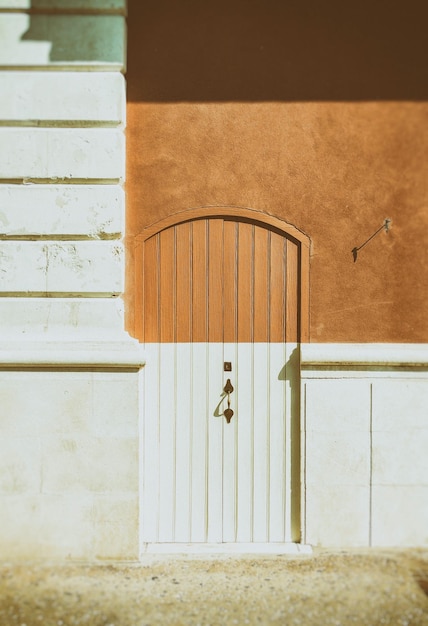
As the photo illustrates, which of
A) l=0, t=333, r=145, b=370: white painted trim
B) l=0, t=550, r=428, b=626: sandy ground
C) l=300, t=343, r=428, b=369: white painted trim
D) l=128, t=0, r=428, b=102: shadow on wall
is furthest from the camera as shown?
l=128, t=0, r=428, b=102: shadow on wall

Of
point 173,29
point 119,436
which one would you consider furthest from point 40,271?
point 173,29

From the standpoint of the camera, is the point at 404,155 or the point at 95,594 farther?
the point at 404,155

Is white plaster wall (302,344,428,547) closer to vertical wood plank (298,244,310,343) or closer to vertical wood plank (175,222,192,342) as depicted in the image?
vertical wood plank (298,244,310,343)

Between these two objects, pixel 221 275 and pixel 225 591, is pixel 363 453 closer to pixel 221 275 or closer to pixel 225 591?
pixel 225 591

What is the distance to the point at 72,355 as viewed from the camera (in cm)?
536

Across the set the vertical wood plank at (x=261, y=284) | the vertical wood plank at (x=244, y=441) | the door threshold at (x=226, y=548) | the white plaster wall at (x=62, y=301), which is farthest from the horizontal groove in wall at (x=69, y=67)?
the door threshold at (x=226, y=548)

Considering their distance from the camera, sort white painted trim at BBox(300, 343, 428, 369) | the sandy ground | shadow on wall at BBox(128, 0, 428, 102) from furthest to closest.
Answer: shadow on wall at BBox(128, 0, 428, 102)
white painted trim at BBox(300, 343, 428, 369)
the sandy ground

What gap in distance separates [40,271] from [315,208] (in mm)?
2468

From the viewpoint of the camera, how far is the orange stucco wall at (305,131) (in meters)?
5.64

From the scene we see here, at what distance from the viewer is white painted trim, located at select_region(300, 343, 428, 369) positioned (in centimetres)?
553

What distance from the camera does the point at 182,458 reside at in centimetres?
568

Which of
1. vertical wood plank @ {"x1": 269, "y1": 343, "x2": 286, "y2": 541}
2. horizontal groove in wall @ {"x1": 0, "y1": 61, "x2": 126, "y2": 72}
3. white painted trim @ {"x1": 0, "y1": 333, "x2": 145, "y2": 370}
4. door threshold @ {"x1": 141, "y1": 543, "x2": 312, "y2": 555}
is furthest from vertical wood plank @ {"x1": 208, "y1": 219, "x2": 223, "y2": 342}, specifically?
door threshold @ {"x1": 141, "y1": 543, "x2": 312, "y2": 555}

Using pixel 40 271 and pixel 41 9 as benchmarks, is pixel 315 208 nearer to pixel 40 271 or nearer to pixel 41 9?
pixel 40 271

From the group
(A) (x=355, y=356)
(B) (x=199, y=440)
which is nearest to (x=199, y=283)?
(B) (x=199, y=440)
